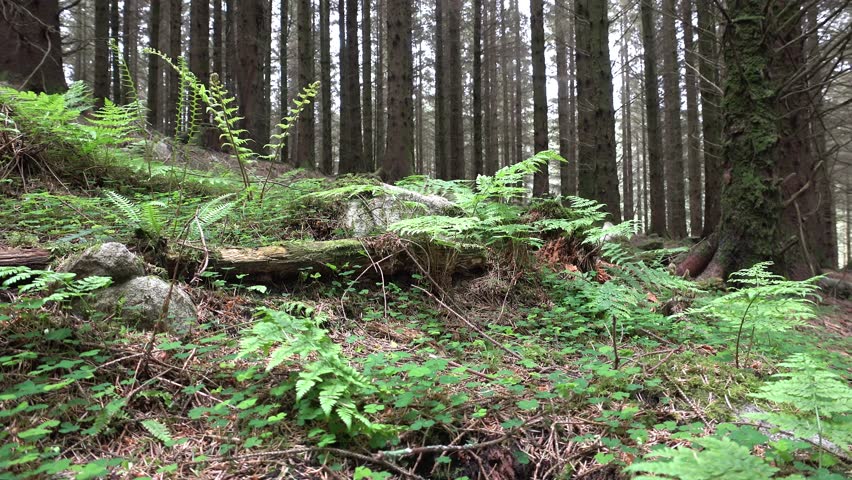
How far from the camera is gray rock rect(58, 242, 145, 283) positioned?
258 cm

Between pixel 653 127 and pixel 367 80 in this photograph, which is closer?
pixel 653 127

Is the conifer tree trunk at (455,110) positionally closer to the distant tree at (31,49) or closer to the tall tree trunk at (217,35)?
the tall tree trunk at (217,35)

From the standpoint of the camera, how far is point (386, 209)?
4.35 metres

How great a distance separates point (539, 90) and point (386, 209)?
8973 mm

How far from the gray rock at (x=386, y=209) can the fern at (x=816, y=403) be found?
2903 millimetres

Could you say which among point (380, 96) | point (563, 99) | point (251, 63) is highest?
point (380, 96)

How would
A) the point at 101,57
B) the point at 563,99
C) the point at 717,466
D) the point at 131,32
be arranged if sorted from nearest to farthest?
the point at 717,466
the point at 101,57
the point at 563,99
the point at 131,32

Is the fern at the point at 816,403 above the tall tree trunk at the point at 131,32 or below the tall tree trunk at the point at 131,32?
below

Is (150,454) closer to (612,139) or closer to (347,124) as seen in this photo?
(612,139)

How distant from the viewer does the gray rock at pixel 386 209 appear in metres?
4.13

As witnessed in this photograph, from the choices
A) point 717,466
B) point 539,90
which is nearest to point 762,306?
point 717,466

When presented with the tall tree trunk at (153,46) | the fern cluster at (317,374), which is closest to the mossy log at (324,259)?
the fern cluster at (317,374)

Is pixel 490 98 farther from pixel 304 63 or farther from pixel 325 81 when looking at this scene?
pixel 304 63

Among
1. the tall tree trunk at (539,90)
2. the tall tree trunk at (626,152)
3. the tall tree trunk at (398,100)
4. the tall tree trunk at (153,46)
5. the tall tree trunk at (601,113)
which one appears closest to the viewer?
the tall tree trunk at (398,100)
